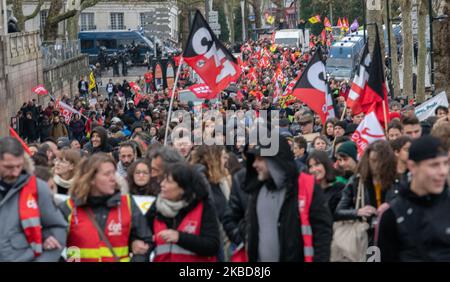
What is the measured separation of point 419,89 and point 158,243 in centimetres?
2577

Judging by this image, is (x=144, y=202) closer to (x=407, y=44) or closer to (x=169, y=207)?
(x=169, y=207)

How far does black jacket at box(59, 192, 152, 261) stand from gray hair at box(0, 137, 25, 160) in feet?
1.70

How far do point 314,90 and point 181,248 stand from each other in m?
9.10

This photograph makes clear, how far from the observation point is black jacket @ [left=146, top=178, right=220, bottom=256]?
7801 millimetres

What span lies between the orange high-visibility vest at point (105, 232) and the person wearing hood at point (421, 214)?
1788mm

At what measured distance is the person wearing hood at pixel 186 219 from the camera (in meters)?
7.82

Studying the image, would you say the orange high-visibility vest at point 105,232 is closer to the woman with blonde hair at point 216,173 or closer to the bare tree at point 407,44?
the woman with blonde hair at point 216,173

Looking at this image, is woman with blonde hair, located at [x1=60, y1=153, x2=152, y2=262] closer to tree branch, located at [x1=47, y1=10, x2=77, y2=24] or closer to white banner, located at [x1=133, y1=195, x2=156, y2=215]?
white banner, located at [x1=133, y1=195, x2=156, y2=215]

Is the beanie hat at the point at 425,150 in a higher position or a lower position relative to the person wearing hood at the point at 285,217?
higher

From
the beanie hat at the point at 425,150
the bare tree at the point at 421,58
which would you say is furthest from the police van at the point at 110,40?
the beanie hat at the point at 425,150

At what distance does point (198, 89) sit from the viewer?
2217 centimetres

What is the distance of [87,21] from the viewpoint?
99.8m
